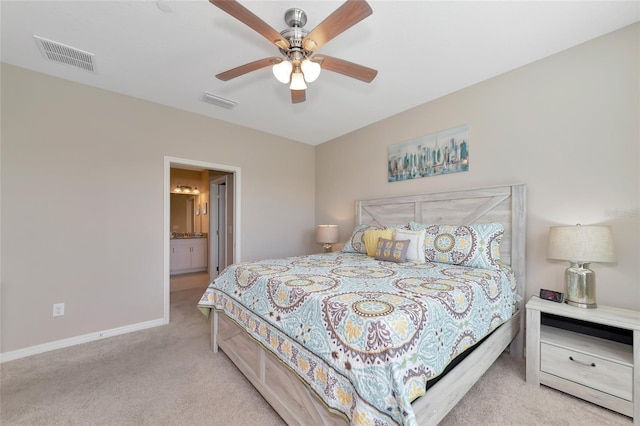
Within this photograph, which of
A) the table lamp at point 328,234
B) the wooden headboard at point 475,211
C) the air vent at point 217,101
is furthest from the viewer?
the table lamp at point 328,234

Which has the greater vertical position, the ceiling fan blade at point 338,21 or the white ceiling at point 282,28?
the white ceiling at point 282,28

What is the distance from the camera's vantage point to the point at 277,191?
14.0ft

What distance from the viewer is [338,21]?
144 centimetres

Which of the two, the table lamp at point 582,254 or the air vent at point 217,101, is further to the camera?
the air vent at point 217,101

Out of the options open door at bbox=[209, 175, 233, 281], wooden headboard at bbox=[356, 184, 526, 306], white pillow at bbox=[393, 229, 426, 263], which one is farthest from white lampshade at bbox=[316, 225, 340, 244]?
open door at bbox=[209, 175, 233, 281]

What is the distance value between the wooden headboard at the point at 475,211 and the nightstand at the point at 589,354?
0.46m

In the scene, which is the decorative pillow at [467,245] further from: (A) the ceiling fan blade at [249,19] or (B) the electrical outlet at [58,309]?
(B) the electrical outlet at [58,309]

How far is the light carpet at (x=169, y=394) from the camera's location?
5.15 ft

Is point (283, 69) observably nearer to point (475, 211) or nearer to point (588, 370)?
point (475, 211)

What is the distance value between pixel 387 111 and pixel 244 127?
2121mm

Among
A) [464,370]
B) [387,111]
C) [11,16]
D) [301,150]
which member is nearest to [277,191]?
[301,150]

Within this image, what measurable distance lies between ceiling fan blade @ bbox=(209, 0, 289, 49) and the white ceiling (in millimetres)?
280

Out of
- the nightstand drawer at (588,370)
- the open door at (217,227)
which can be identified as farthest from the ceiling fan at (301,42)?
the open door at (217,227)

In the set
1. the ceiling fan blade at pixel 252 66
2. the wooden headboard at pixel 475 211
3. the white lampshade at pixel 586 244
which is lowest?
the white lampshade at pixel 586 244
